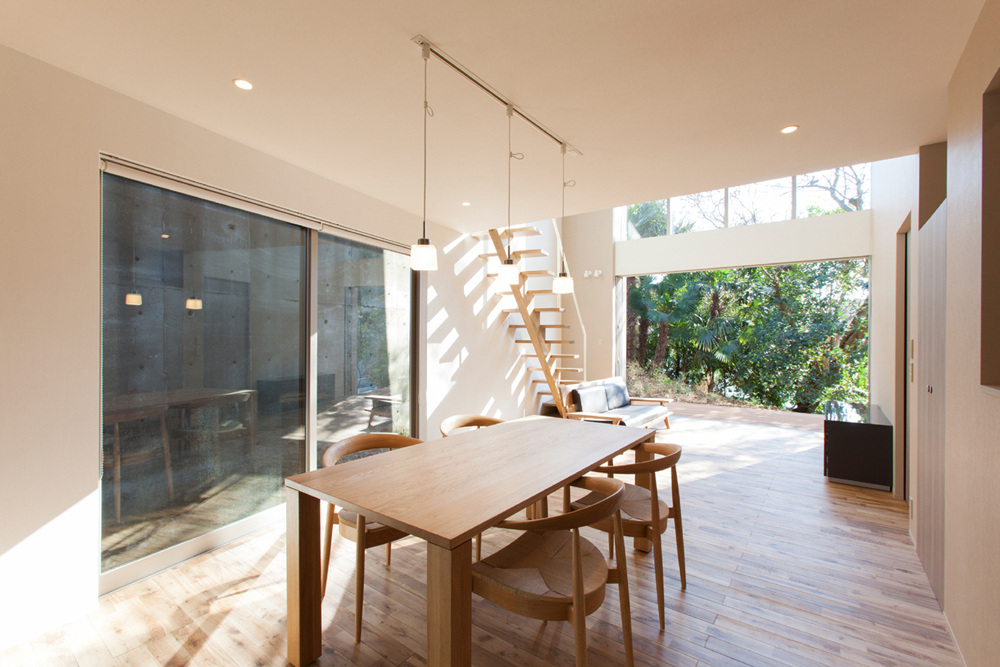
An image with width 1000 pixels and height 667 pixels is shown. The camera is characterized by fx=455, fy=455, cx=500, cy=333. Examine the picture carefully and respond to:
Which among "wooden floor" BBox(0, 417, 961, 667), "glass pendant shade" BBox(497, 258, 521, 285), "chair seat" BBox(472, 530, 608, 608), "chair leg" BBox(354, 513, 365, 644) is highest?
"glass pendant shade" BBox(497, 258, 521, 285)

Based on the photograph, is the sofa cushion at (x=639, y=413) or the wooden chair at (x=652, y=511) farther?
the sofa cushion at (x=639, y=413)

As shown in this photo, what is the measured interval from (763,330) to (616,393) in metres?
4.24

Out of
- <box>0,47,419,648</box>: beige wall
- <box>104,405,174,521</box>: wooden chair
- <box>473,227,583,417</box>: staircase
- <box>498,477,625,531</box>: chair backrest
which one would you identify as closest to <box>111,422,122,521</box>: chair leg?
<box>104,405,174,521</box>: wooden chair

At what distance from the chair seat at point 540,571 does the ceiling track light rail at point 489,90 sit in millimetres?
2085

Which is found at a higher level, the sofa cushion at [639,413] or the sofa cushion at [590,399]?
the sofa cushion at [590,399]

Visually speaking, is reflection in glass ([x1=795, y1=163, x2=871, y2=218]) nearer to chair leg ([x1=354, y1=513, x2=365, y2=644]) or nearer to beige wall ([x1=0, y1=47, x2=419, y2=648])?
chair leg ([x1=354, y1=513, x2=365, y2=644])

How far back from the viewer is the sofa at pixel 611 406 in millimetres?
5641

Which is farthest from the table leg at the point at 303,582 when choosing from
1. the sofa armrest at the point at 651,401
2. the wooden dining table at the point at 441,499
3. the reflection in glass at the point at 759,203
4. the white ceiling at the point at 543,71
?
the reflection in glass at the point at 759,203

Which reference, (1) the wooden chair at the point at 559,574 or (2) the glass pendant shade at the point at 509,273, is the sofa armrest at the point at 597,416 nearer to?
(2) the glass pendant shade at the point at 509,273

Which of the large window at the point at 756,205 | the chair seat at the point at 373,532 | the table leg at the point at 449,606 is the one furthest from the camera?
the large window at the point at 756,205

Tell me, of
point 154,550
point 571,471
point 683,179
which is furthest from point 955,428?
point 154,550

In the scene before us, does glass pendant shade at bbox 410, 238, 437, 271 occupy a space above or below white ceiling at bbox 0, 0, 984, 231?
below

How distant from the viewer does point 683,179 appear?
3.46m

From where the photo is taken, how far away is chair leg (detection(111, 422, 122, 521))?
96.3 inches
